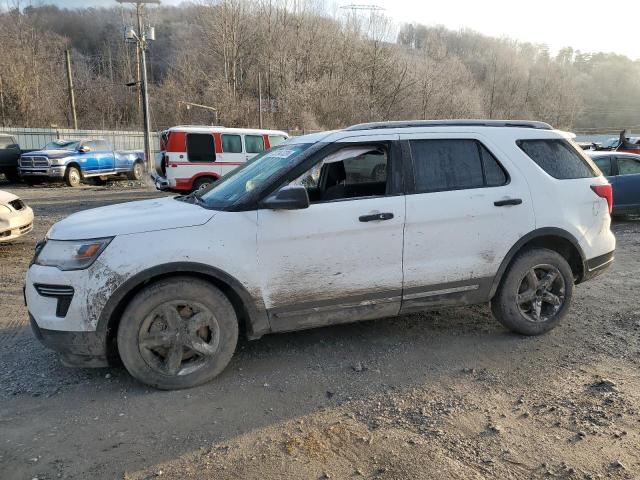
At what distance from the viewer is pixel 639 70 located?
3841 inches

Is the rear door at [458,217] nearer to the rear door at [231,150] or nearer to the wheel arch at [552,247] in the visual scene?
the wheel arch at [552,247]

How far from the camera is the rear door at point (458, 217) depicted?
3.81 meters

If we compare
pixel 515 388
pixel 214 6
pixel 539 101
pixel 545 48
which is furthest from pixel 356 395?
pixel 545 48

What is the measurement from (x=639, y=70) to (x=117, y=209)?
4685 inches

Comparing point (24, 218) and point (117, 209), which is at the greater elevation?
point (117, 209)

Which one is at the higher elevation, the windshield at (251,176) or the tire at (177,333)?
the windshield at (251,176)

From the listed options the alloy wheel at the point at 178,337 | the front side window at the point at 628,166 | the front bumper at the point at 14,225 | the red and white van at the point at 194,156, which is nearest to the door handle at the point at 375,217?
the alloy wheel at the point at 178,337

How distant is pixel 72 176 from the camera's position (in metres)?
19.2

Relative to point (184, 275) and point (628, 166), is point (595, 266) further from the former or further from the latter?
point (628, 166)

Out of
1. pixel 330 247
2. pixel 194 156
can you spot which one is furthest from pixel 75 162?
pixel 330 247

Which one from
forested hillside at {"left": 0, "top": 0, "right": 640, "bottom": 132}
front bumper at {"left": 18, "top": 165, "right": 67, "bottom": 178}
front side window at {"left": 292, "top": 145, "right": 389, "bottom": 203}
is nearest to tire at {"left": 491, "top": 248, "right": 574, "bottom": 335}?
front side window at {"left": 292, "top": 145, "right": 389, "bottom": 203}

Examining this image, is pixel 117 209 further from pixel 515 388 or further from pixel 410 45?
pixel 410 45

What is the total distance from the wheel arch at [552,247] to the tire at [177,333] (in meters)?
2.27

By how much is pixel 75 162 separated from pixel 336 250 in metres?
18.6
